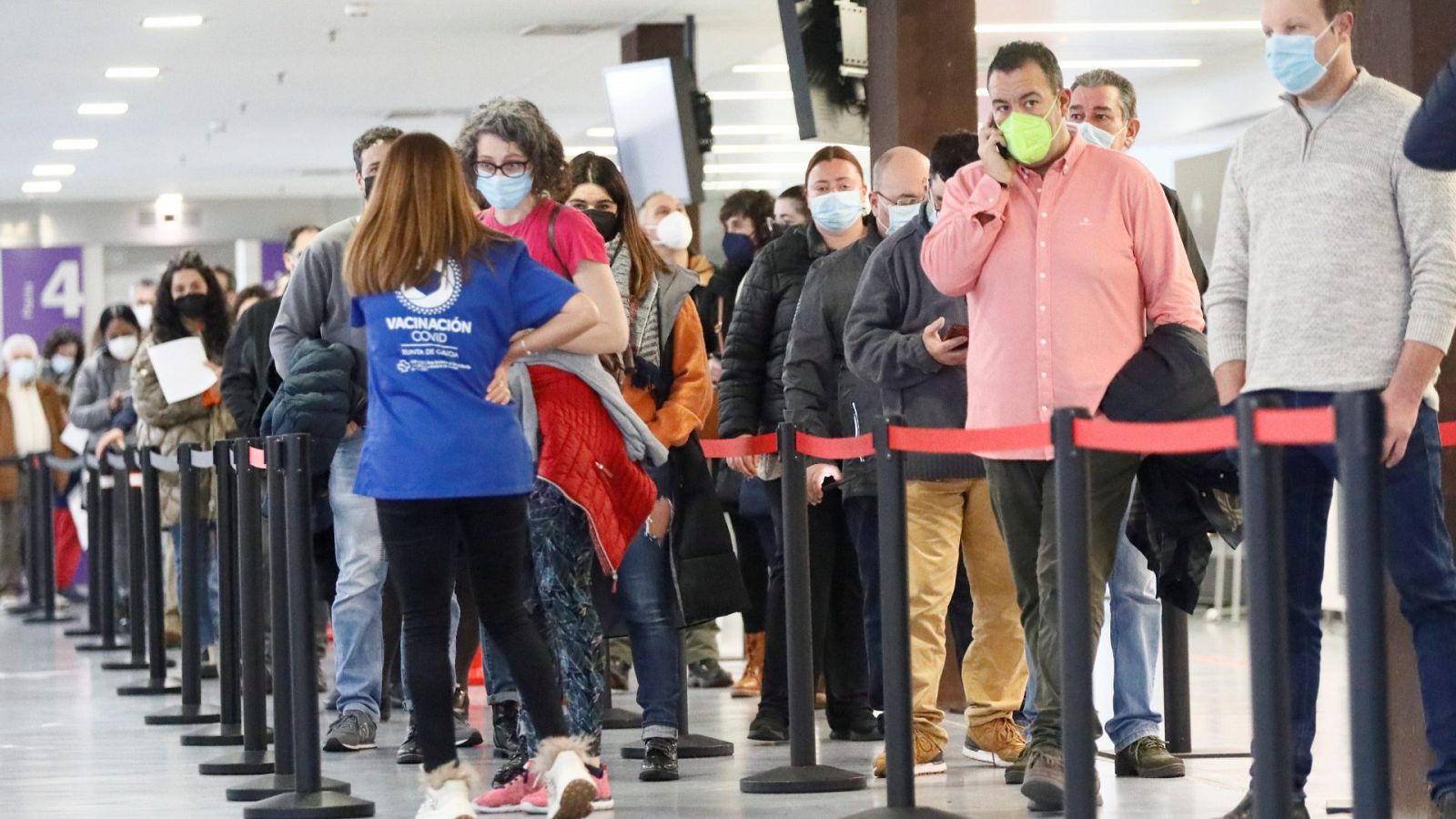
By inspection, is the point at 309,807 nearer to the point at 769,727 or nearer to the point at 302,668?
the point at 302,668

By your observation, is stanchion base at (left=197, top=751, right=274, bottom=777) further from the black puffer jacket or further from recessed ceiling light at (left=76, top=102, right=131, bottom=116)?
recessed ceiling light at (left=76, top=102, right=131, bottom=116)

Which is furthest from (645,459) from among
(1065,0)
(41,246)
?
(41,246)

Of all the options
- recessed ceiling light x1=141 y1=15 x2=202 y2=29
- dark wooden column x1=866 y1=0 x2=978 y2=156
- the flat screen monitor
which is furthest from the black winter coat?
recessed ceiling light x1=141 y1=15 x2=202 y2=29

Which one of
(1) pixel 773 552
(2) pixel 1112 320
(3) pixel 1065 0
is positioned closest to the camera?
(2) pixel 1112 320

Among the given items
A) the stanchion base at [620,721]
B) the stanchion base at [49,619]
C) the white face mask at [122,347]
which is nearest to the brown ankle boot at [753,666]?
the stanchion base at [620,721]

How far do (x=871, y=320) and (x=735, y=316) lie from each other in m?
1.15

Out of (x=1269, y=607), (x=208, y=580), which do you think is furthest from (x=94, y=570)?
(x=1269, y=607)

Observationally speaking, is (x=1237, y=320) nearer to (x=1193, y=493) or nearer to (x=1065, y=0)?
(x=1193, y=493)

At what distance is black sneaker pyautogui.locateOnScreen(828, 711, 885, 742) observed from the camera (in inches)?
266

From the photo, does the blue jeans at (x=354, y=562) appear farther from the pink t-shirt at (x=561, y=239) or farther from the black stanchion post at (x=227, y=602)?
the pink t-shirt at (x=561, y=239)

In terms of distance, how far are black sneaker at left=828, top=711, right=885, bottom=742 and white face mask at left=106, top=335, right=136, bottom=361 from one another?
6.63 metres

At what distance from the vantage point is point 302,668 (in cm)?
513

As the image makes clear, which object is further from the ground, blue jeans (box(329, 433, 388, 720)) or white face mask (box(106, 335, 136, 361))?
white face mask (box(106, 335, 136, 361))

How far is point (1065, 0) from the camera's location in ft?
42.9
